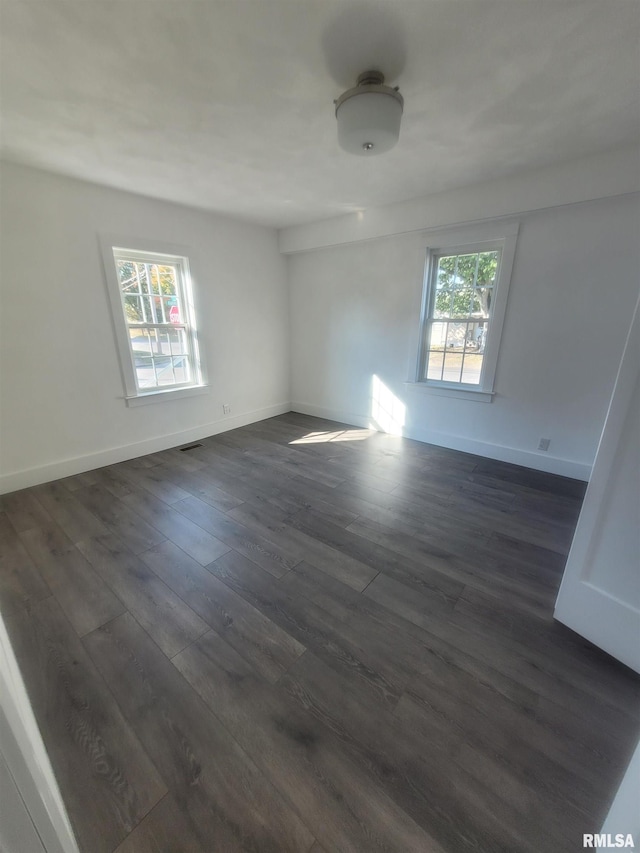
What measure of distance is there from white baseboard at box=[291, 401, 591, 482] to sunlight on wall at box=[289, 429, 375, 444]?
0.21m

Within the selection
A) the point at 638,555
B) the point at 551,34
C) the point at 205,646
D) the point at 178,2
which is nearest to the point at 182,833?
the point at 205,646

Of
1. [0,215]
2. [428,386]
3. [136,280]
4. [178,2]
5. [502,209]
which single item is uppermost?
[178,2]

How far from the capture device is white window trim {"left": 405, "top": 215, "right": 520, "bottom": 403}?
3.03 m

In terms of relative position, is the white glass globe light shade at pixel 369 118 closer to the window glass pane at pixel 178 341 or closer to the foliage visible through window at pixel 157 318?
the foliage visible through window at pixel 157 318

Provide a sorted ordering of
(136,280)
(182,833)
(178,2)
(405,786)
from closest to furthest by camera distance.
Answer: (182,833) < (405,786) < (178,2) < (136,280)

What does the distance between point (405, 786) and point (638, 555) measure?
1.27 meters

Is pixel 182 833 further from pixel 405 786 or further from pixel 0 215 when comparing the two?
pixel 0 215

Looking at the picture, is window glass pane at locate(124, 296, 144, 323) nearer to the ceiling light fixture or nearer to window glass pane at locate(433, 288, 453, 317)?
the ceiling light fixture

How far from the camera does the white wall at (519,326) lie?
2672mm

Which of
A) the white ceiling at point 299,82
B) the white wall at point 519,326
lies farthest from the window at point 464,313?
the white ceiling at point 299,82

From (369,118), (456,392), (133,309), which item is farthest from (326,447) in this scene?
(369,118)

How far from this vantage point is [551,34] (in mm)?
1387

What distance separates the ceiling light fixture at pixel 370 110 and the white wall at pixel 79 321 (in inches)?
95.3

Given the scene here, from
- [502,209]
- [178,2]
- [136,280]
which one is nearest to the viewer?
[178,2]
